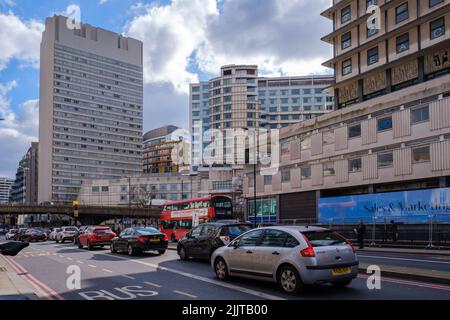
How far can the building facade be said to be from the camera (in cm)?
11889

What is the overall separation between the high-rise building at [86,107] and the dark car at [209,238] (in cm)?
14470

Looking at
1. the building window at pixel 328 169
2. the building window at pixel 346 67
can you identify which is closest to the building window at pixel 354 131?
the building window at pixel 328 169

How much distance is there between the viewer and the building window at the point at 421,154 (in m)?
35.2

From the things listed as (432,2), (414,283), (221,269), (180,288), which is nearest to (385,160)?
(432,2)

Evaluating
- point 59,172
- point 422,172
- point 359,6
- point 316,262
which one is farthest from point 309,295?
point 59,172

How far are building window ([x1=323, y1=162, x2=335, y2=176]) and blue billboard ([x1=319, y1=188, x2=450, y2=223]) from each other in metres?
4.40

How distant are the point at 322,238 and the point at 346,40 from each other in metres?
39.9

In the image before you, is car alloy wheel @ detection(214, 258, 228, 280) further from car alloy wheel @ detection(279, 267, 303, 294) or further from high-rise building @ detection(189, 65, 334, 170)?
high-rise building @ detection(189, 65, 334, 170)

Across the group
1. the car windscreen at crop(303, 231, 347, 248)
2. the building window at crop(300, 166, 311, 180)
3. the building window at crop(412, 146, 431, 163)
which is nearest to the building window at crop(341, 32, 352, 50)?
the building window at crop(300, 166, 311, 180)

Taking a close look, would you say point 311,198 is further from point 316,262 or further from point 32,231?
point 316,262

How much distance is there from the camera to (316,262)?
9.77 m

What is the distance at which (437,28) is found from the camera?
1455 inches

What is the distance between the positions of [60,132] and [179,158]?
42452 mm
